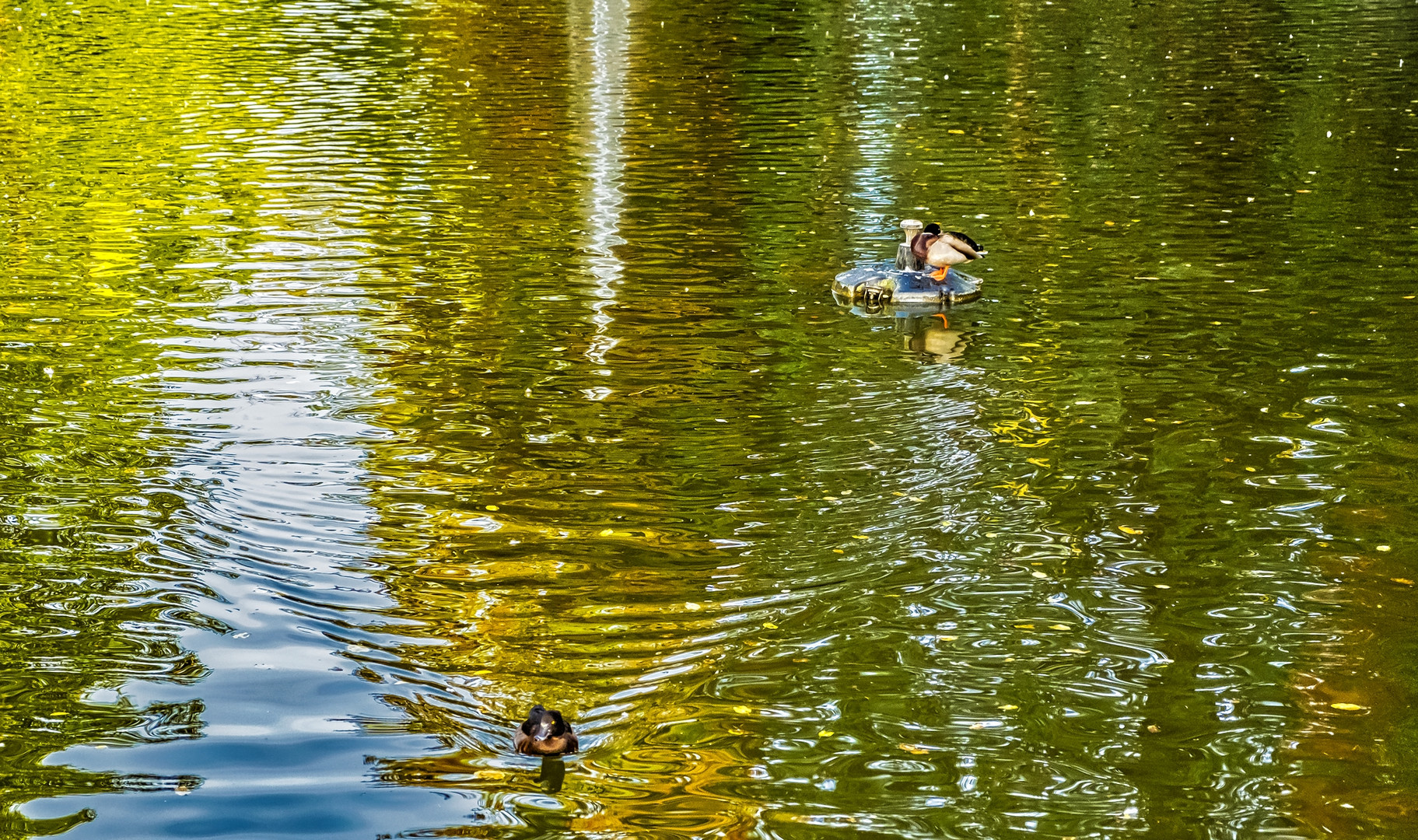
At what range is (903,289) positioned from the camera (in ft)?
56.4

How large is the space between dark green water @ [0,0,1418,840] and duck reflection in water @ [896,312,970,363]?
0.30 feet

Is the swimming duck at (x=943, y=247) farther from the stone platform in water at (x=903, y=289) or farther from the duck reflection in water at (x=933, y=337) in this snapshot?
the duck reflection in water at (x=933, y=337)

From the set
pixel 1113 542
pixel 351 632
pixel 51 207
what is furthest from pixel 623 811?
pixel 51 207

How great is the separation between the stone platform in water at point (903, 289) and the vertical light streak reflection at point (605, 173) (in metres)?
2.83

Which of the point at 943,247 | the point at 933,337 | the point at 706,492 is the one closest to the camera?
the point at 706,492

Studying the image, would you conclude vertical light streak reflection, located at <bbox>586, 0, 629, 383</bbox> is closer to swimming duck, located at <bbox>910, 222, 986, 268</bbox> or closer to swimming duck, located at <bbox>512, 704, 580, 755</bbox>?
swimming duck, located at <bbox>910, 222, 986, 268</bbox>

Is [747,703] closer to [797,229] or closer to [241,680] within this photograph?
[241,680]

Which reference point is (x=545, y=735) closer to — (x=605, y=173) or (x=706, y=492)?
(x=706, y=492)

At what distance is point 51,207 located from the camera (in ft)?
70.6

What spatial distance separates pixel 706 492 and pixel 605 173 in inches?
515

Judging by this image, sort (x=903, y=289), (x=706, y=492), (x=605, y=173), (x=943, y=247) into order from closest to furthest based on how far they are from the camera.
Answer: (x=706, y=492) < (x=943, y=247) < (x=903, y=289) < (x=605, y=173)

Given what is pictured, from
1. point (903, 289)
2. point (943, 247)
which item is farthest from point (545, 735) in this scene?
point (903, 289)

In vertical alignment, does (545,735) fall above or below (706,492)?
above

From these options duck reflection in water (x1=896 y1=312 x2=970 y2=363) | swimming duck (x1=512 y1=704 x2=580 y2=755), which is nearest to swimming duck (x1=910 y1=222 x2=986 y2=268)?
duck reflection in water (x1=896 y1=312 x2=970 y2=363)
